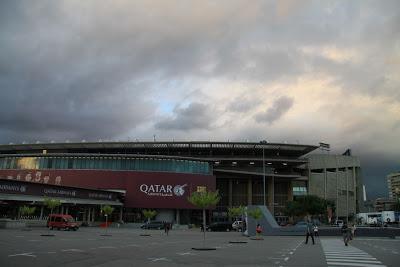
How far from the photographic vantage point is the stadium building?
91.3 meters

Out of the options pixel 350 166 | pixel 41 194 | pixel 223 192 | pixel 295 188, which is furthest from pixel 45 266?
pixel 350 166

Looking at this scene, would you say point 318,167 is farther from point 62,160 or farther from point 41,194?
point 41,194

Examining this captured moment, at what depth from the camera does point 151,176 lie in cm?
10362

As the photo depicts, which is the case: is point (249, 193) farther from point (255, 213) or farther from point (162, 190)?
point (255, 213)

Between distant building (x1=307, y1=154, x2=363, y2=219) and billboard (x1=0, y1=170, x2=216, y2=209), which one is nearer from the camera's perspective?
billboard (x1=0, y1=170, x2=216, y2=209)

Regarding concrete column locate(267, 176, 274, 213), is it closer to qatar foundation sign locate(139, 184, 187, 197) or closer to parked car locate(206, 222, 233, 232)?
qatar foundation sign locate(139, 184, 187, 197)

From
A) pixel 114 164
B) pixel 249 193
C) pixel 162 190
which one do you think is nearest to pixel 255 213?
pixel 162 190

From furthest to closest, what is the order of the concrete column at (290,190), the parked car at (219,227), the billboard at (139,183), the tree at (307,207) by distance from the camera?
1. the concrete column at (290,190)
2. the tree at (307,207)
3. the billboard at (139,183)
4. the parked car at (219,227)

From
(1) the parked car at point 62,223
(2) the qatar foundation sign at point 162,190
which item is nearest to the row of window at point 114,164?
(2) the qatar foundation sign at point 162,190

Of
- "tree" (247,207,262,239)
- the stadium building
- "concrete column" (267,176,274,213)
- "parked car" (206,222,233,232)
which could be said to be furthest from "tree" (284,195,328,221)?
"tree" (247,207,262,239)

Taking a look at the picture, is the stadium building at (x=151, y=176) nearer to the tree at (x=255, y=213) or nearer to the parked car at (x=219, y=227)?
the parked car at (x=219, y=227)

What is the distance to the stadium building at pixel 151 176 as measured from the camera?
3595 inches

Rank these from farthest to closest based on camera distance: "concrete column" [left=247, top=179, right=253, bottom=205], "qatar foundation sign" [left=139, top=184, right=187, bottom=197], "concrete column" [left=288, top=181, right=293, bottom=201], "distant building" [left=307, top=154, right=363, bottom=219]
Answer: "distant building" [left=307, top=154, right=363, bottom=219]
"concrete column" [left=288, top=181, right=293, bottom=201]
"concrete column" [left=247, top=179, right=253, bottom=205]
"qatar foundation sign" [left=139, top=184, right=187, bottom=197]

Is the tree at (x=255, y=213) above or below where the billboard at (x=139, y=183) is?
below
